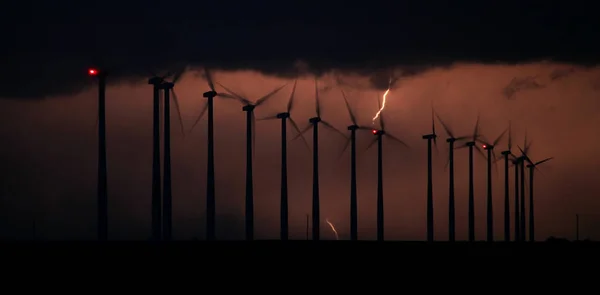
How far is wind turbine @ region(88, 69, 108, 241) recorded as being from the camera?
9367 centimetres

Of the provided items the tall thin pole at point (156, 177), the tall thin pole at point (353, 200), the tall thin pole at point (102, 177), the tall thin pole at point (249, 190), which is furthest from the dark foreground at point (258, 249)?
the tall thin pole at point (353, 200)

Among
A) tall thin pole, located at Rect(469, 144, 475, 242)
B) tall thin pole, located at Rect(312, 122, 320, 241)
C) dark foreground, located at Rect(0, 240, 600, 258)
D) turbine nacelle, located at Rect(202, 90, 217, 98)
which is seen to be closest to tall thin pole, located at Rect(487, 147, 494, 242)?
tall thin pole, located at Rect(469, 144, 475, 242)

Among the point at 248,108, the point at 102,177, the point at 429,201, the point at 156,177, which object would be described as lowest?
the point at 429,201

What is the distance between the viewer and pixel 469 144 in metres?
181

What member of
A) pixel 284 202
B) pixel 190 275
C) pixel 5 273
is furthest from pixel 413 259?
pixel 284 202

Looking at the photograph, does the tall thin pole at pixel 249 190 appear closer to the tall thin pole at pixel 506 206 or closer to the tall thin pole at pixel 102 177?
the tall thin pole at pixel 102 177

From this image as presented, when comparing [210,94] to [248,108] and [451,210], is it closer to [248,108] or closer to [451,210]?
[248,108]

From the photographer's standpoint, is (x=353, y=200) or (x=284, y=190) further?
(x=353, y=200)

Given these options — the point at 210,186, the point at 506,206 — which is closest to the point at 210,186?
the point at 210,186

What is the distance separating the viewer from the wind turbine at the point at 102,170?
93.7 m

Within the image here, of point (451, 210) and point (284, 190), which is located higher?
point (284, 190)

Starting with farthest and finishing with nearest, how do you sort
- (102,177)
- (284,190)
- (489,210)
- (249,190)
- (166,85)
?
(489,210)
(284,190)
(249,190)
(166,85)
(102,177)

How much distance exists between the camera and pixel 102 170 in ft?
316

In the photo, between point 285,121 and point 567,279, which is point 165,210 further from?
point 567,279
